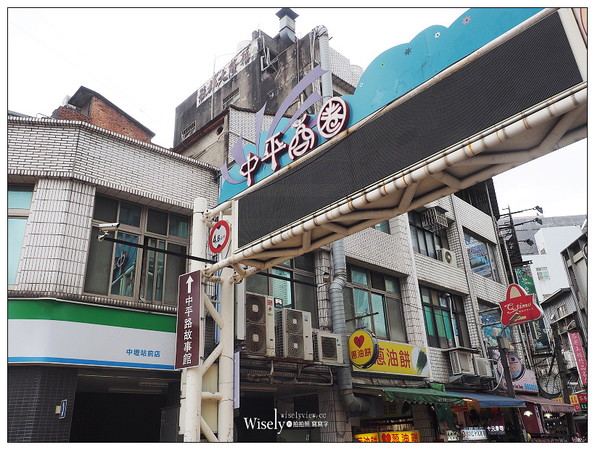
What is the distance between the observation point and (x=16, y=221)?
8.60m

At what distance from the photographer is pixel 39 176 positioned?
28.9 ft

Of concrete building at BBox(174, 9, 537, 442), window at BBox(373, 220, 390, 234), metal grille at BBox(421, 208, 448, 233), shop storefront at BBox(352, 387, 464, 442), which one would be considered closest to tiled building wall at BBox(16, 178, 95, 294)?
concrete building at BBox(174, 9, 537, 442)

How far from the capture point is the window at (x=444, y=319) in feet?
51.1

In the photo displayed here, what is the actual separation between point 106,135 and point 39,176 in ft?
5.29

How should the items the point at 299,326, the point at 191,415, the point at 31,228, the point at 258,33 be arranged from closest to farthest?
the point at 191,415, the point at 31,228, the point at 299,326, the point at 258,33

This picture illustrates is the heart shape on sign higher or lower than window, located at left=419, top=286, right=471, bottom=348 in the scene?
lower


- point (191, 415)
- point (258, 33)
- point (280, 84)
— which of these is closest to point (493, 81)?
point (191, 415)

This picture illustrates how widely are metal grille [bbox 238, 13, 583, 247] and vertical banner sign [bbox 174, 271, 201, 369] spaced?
4.91 ft

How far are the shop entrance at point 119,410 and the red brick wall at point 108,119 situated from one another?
325 inches

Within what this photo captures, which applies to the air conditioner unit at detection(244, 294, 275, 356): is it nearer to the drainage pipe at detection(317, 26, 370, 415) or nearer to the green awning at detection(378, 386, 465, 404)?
the drainage pipe at detection(317, 26, 370, 415)

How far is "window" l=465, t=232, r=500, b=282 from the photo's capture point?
1955 centimetres

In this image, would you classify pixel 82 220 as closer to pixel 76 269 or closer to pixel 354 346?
pixel 76 269

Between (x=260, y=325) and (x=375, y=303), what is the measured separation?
514cm

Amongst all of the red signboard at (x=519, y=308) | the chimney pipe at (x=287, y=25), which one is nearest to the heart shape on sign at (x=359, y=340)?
the red signboard at (x=519, y=308)
